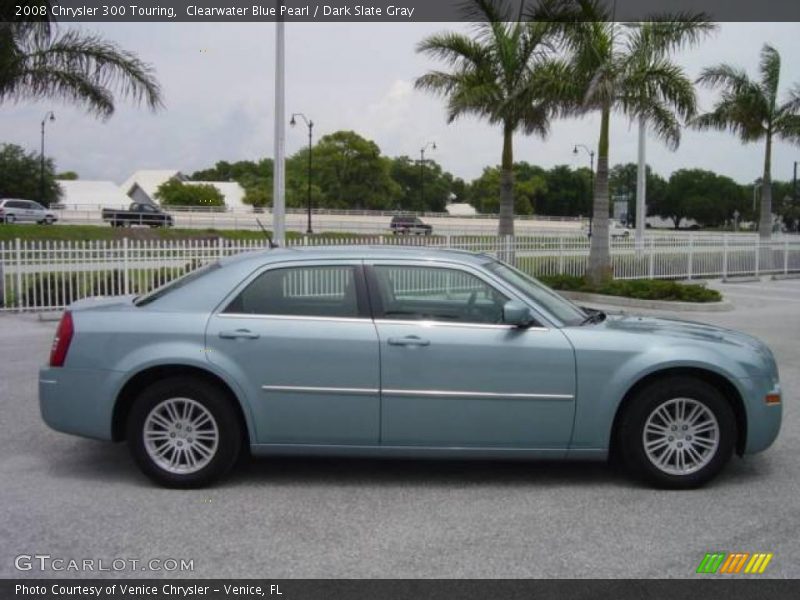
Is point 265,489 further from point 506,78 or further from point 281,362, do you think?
point 506,78

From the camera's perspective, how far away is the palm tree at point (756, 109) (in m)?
27.3

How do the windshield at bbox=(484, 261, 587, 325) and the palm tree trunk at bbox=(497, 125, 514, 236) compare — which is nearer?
the windshield at bbox=(484, 261, 587, 325)

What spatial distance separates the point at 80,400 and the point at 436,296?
7.62ft

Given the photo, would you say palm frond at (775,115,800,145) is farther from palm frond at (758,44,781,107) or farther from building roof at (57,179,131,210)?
building roof at (57,179,131,210)

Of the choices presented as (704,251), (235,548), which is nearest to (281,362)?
(235,548)

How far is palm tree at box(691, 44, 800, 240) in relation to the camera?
2734 cm

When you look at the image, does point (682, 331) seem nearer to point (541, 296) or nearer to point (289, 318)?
point (541, 296)

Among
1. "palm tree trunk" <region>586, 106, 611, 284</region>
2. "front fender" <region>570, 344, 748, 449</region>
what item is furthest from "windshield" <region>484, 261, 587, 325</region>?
"palm tree trunk" <region>586, 106, 611, 284</region>

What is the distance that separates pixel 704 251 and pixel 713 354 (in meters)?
20.1

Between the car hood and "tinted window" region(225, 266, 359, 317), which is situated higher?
"tinted window" region(225, 266, 359, 317)

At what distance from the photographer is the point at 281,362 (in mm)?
5109

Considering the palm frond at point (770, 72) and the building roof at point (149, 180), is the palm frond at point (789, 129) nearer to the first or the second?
the palm frond at point (770, 72)

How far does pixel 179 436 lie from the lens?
5.18m
